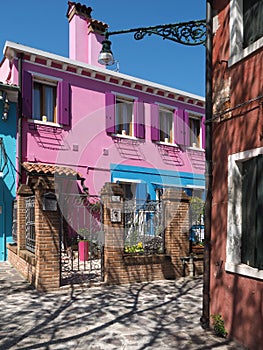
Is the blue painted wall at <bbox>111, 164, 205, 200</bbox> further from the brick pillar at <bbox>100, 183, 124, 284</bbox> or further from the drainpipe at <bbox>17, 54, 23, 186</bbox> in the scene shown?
the brick pillar at <bbox>100, 183, 124, 284</bbox>

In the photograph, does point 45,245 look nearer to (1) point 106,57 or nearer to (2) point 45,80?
(1) point 106,57

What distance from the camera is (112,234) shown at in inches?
314

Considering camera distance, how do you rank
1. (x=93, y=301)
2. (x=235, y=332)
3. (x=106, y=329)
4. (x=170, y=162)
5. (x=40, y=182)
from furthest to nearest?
(x=170, y=162)
(x=40, y=182)
(x=93, y=301)
(x=106, y=329)
(x=235, y=332)

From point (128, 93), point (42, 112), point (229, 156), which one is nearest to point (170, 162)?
point (128, 93)

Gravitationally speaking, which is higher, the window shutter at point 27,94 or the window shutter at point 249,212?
the window shutter at point 27,94

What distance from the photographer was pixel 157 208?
374 inches

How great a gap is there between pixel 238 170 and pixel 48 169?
8.19m

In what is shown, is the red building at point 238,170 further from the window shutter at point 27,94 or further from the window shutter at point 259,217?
the window shutter at point 27,94

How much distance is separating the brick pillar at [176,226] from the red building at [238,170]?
369 centimetres

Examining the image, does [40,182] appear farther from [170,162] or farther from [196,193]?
[196,193]

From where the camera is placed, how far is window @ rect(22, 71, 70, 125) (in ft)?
41.2

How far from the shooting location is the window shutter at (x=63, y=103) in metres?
12.8

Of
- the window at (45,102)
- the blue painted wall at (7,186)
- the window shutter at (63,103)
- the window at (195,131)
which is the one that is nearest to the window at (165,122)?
the window at (195,131)

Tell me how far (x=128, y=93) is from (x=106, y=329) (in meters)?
11.3
